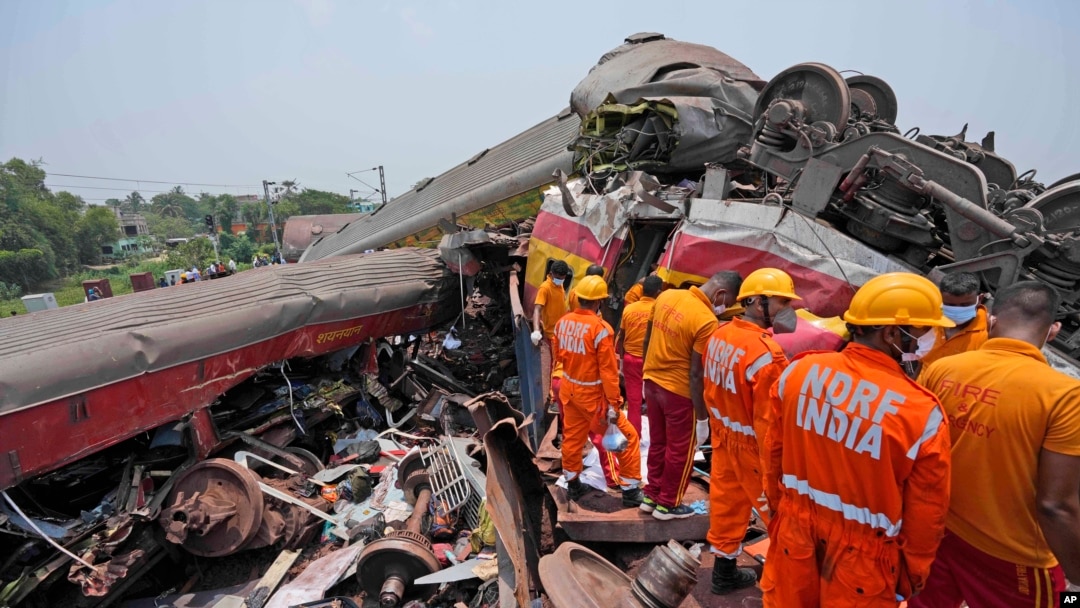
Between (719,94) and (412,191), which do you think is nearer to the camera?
(719,94)

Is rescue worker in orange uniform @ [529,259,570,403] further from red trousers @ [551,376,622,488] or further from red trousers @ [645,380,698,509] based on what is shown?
red trousers @ [645,380,698,509]

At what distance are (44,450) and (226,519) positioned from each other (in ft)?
5.13

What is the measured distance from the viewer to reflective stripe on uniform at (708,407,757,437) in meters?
2.59

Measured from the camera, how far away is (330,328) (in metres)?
6.66

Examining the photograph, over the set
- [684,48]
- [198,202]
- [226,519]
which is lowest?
[226,519]

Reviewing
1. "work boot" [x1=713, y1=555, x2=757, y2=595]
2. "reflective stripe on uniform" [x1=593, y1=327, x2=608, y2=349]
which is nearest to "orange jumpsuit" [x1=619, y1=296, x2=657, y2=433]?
"reflective stripe on uniform" [x1=593, y1=327, x2=608, y2=349]

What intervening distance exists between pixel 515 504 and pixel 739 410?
1.71 meters

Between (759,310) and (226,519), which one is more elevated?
(759,310)

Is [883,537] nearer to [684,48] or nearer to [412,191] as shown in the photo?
[684,48]

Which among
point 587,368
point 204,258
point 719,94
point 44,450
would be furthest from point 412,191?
point 204,258

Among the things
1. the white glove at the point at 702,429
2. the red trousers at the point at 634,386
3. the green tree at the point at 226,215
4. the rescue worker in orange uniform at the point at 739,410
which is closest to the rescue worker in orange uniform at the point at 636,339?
the red trousers at the point at 634,386

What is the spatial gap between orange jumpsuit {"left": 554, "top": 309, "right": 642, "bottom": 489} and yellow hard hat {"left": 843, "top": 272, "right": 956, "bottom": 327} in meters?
1.89

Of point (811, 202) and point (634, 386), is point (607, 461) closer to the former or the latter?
point (634, 386)

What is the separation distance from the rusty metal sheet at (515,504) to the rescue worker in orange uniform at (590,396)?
41 cm
